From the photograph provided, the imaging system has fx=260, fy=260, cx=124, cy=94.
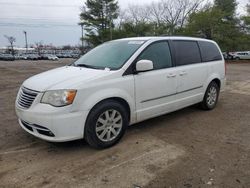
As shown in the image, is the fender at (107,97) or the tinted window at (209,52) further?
the tinted window at (209,52)

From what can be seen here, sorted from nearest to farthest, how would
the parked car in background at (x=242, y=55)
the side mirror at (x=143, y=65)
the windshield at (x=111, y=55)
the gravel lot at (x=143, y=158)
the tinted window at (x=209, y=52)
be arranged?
the gravel lot at (x=143, y=158)
the side mirror at (x=143, y=65)
the windshield at (x=111, y=55)
the tinted window at (x=209, y=52)
the parked car in background at (x=242, y=55)

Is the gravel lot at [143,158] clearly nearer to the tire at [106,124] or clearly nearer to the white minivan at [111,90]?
the tire at [106,124]

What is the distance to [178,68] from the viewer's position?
4887 mm

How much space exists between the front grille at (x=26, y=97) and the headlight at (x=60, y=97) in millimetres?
235

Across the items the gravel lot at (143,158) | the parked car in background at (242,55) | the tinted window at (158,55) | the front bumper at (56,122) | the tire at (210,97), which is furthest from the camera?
the parked car in background at (242,55)

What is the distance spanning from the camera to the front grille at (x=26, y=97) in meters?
3.65

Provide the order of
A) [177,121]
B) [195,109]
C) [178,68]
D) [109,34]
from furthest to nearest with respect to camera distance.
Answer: [109,34]
[195,109]
[177,121]
[178,68]

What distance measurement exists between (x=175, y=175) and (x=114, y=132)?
1.18 metres

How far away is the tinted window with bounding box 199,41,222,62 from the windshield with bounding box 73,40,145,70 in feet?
6.15

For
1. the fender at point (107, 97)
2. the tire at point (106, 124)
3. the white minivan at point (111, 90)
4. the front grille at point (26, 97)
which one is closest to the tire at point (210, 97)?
the white minivan at point (111, 90)

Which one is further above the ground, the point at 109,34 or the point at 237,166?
the point at 109,34

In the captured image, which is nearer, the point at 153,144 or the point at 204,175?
the point at 204,175

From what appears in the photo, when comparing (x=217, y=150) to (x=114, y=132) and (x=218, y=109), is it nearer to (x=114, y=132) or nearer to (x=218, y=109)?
(x=114, y=132)

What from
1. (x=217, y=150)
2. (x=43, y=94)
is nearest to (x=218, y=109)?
(x=217, y=150)
